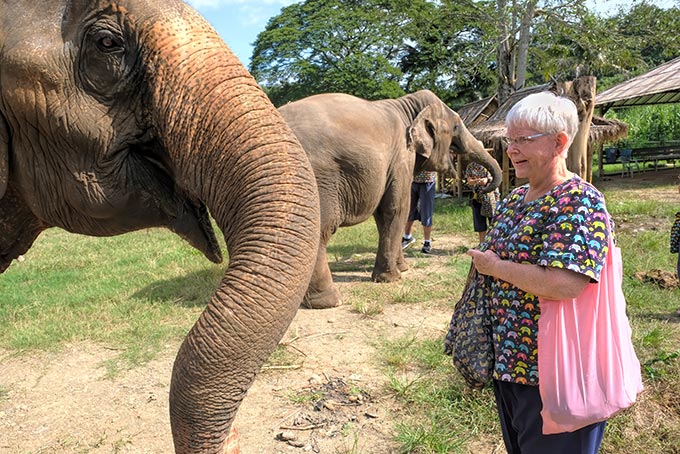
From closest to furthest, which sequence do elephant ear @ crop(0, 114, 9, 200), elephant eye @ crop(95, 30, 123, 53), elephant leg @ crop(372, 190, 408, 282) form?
elephant eye @ crop(95, 30, 123, 53), elephant ear @ crop(0, 114, 9, 200), elephant leg @ crop(372, 190, 408, 282)

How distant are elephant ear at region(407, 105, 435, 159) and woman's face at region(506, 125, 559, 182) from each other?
5.05 m

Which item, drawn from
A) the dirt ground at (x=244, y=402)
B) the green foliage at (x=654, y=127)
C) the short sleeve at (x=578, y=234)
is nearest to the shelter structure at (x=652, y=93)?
the green foliage at (x=654, y=127)

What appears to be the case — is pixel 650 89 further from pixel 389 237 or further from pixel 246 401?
pixel 246 401

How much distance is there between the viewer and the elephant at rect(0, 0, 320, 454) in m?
1.35

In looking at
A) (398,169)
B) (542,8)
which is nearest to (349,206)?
(398,169)

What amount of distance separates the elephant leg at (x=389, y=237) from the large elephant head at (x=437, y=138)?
776 mm

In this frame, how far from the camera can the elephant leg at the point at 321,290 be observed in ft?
18.2

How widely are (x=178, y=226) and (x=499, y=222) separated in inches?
45.9

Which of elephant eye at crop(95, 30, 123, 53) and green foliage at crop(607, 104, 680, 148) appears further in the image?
green foliage at crop(607, 104, 680, 148)

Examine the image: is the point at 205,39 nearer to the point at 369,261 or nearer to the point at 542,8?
the point at 369,261

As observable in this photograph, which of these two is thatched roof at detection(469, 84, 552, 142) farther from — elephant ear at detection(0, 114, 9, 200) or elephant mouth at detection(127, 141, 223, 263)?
elephant ear at detection(0, 114, 9, 200)

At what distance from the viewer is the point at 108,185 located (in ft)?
5.22

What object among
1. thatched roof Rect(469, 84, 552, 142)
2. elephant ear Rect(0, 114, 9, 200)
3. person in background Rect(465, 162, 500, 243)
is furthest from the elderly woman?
thatched roof Rect(469, 84, 552, 142)

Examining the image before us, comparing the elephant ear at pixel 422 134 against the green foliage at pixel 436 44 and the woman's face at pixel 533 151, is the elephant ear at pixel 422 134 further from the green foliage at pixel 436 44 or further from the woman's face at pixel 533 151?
the green foliage at pixel 436 44
